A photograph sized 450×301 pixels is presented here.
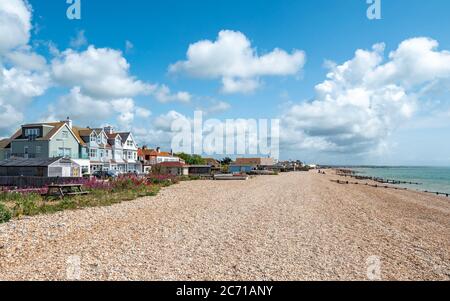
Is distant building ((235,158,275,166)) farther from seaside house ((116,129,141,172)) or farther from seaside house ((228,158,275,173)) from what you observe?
seaside house ((116,129,141,172))

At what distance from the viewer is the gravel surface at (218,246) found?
24.6 feet

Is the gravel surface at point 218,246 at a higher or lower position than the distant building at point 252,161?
lower

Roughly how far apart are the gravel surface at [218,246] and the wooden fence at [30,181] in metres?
12.4

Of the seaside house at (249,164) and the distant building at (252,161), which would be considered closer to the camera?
the seaside house at (249,164)

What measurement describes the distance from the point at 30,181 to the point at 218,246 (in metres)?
23.3

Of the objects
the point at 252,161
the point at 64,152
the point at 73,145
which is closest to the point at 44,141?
the point at 64,152

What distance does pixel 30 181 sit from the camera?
27.0m

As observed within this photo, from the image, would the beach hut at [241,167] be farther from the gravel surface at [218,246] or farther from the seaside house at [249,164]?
the gravel surface at [218,246]

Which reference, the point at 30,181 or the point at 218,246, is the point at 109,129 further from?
the point at 218,246

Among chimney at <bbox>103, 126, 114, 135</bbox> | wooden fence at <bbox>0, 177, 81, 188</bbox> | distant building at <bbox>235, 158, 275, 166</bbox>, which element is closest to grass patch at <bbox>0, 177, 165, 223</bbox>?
wooden fence at <bbox>0, 177, 81, 188</bbox>

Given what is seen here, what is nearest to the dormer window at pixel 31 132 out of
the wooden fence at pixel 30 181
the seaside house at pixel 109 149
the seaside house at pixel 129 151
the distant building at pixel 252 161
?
the seaside house at pixel 109 149

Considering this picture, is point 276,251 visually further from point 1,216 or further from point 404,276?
point 1,216

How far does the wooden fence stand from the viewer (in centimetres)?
2592
